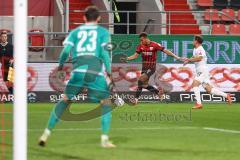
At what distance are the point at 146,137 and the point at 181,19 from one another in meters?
20.0

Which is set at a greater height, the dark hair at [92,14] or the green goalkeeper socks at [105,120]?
the dark hair at [92,14]

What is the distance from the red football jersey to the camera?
23.0m

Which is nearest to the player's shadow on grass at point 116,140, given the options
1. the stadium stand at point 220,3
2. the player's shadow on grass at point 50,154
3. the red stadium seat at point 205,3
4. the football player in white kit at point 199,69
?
the player's shadow on grass at point 50,154

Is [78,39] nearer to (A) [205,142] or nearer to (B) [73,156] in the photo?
(B) [73,156]

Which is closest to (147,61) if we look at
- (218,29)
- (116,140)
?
(218,29)

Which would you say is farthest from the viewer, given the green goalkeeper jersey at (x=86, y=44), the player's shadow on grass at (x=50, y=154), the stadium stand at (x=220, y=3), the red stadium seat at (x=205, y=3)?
the stadium stand at (x=220, y=3)

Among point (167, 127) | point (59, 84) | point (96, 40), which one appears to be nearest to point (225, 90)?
point (59, 84)

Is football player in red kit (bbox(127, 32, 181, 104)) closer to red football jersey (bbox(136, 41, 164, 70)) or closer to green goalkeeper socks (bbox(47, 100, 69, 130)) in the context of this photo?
red football jersey (bbox(136, 41, 164, 70))

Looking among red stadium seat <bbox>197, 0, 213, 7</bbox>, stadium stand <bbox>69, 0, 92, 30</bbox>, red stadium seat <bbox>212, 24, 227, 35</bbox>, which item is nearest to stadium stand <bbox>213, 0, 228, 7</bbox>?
red stadium seat <bbox>197, 0, 213, 7</bbox>

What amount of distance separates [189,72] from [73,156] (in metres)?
15.8

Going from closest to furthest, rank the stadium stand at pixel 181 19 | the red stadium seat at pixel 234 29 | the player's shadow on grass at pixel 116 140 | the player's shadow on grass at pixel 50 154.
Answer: the player's shadow on grass at pixel 50 154
the player's shadow on grass at pixel 116 140
the red stadium seat at pixel 234 29
the stadium stand at pixel 181 19

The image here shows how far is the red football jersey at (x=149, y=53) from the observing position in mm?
23047

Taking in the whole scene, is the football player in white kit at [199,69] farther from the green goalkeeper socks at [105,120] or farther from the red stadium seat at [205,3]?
the red stadium seat at [205,3]

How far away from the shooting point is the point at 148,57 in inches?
918
